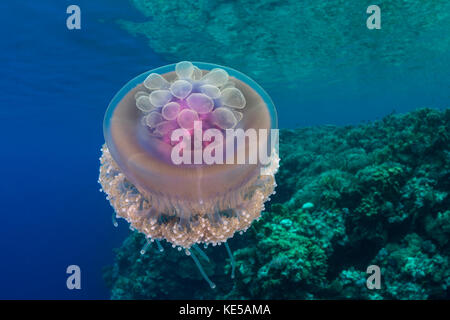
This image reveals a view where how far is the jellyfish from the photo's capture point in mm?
2332

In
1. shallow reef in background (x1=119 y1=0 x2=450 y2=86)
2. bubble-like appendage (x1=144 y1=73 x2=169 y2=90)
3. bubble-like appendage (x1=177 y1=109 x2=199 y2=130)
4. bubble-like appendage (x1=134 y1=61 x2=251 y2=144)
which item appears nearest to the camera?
bubble-like appendage (x1=177 y1=109 x2=199 y2=130)

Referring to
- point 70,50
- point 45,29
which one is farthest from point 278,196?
point 70,50

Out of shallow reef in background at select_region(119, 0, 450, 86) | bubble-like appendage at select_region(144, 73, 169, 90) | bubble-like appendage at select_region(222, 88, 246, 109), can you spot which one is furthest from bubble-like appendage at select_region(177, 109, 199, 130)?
shallow reef in background at select_region(119, 0, 450, 86)

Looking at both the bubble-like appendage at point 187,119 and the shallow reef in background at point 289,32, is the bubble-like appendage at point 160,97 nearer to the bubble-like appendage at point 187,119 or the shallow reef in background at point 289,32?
the bubble-like appendage at point 187,119

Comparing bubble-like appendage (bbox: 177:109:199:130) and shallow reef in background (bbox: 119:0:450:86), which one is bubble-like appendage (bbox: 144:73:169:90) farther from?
shallow reef in background (bbox: 119:0:450:86)

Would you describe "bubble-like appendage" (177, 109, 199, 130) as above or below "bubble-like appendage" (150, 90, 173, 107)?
below

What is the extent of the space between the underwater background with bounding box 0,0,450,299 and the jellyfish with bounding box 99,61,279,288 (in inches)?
76.5

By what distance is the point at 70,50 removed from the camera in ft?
54.1

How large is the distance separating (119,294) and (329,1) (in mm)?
14055

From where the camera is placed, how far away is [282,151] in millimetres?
9156

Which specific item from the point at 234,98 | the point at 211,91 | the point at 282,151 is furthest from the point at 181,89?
the point at 282,151

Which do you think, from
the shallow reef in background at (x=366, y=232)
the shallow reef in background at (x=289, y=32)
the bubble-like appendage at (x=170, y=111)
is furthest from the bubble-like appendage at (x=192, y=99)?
the shallow reef in background at (x=289, y=32)

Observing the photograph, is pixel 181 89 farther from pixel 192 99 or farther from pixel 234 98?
pixel 234 98
